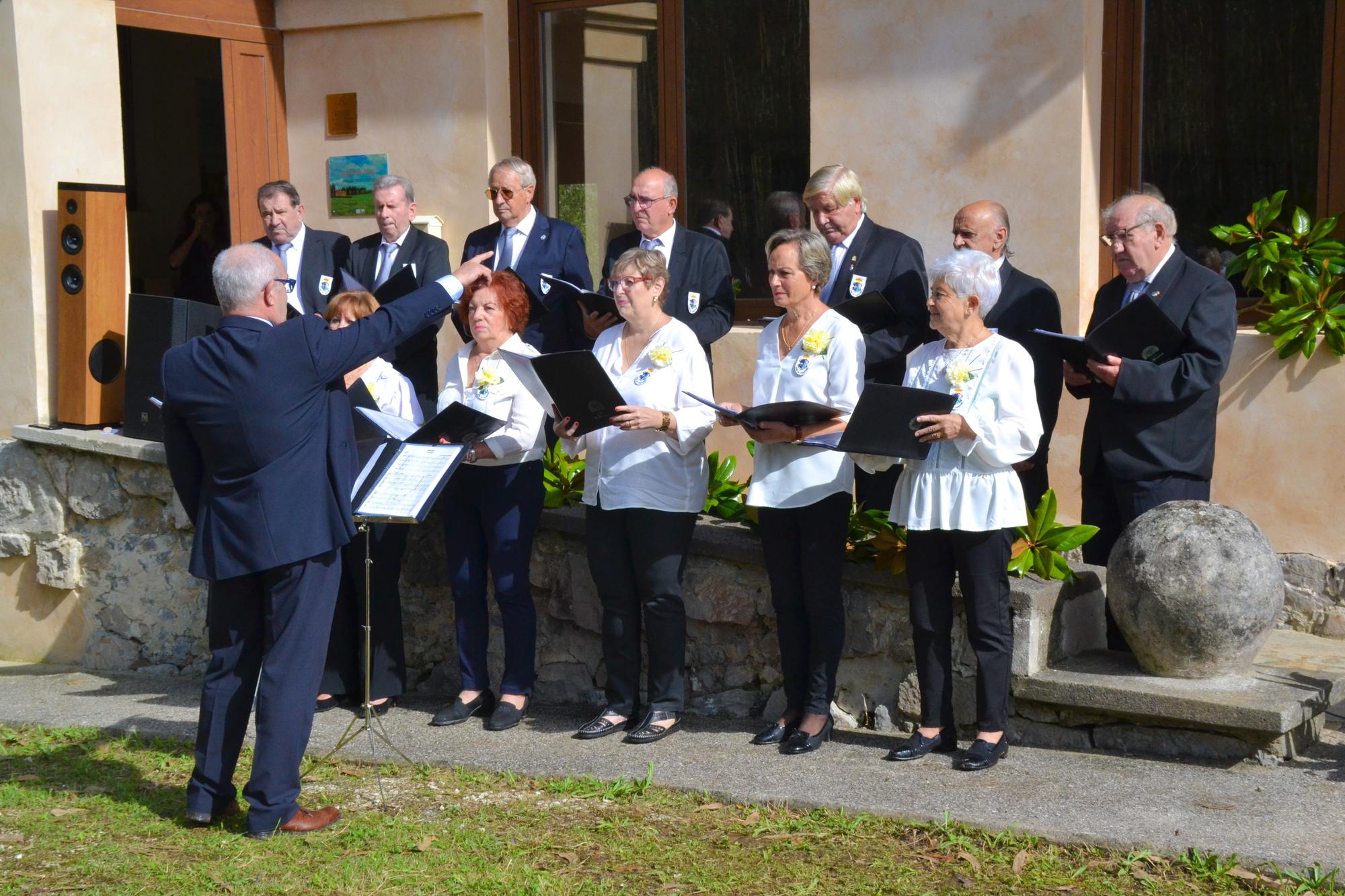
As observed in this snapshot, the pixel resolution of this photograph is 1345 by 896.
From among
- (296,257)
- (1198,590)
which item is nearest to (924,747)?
(1198,590)

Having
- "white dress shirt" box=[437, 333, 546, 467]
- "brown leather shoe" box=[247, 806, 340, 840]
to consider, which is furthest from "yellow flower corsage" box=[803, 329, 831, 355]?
"brown leather shoe" box=[247, 806, 340, 840]

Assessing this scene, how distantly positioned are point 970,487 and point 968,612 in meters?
0.47

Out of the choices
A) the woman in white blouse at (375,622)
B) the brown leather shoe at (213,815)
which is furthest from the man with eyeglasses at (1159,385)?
the brown leather shoe at (213,815)

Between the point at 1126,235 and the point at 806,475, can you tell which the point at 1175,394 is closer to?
the point at 1126,235

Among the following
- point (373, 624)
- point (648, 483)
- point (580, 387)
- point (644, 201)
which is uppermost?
point (644, 201)

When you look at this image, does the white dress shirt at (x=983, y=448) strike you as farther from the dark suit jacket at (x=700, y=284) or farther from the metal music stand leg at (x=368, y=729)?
the metal music stand leg at (x=368, y=729)

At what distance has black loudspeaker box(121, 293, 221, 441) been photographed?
25.1 ft

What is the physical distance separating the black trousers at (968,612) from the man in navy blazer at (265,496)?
1956 mm

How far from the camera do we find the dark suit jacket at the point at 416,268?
22.9 feet

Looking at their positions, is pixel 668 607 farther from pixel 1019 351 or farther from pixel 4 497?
pixel 4 497

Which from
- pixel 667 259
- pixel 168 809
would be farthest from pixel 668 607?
pixel 168 809

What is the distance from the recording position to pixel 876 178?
8031 mm

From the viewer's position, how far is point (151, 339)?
7.72 m

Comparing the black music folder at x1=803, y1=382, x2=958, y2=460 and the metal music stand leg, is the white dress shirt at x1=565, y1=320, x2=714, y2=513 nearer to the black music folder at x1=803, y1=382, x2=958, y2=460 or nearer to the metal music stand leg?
the black music folder at x1=803, y1=382, x2=958, y2=460
